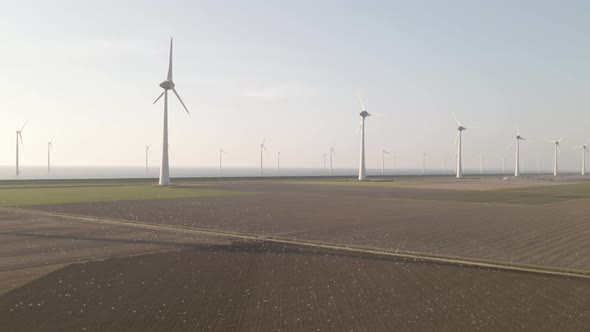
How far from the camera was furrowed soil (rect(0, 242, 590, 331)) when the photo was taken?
405 inches

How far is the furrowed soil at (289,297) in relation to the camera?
1030 centimetres

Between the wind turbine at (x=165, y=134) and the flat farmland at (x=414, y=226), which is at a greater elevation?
the wind turbine at (x=165, y=134)

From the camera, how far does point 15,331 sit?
31.6ft

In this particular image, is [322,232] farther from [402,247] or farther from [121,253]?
[121,253]

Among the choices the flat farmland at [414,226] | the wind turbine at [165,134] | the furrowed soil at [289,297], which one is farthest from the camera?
the wind turbine at [165,134]

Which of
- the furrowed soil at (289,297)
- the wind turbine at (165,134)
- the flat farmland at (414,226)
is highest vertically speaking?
the wind turbine at (165,134)

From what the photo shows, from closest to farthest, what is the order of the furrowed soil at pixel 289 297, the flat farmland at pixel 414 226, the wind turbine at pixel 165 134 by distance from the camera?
the furrowed soil at pixel 289 297
the flat farmland at pixel 414 226
the wind turbine at pixel 165 134

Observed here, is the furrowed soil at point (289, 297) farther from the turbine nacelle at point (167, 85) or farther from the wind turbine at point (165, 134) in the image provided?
the turbine nacelle at point (167, 85)

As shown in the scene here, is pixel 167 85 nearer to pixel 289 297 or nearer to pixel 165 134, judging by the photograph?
pixel 165 134

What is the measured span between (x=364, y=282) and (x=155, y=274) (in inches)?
273

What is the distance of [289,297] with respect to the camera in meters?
12.3

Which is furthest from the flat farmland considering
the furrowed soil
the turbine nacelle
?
the turbine nacelle

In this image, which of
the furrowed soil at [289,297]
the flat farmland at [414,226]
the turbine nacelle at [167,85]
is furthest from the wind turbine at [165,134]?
the furrowed soil at [289,297]

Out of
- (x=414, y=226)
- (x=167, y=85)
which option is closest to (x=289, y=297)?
(x=414, y=226)
